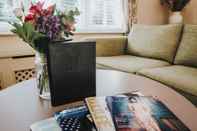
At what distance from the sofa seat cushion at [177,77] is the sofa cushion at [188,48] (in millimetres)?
214

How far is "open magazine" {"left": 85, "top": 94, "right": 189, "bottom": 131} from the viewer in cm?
63

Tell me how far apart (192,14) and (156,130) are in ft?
9.36

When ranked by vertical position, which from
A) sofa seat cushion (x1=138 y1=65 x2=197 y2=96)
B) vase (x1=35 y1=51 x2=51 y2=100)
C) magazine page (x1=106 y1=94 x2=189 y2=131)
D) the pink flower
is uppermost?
the pink flower

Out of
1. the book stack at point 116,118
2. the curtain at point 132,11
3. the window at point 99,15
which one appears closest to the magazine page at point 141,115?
the book stack at point 116,118

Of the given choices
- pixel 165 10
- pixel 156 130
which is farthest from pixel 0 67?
pixel 165 10

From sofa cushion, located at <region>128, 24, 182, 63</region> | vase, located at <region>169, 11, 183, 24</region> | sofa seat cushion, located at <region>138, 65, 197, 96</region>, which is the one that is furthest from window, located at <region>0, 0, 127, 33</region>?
sofa seat cushion, located at <region>138, 65, 197, 96</region>

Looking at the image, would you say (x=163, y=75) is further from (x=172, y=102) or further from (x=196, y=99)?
(x=172, y=102)

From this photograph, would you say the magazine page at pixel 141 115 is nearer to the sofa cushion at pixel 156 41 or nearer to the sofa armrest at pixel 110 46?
the sofa cushion at pixel 156 41

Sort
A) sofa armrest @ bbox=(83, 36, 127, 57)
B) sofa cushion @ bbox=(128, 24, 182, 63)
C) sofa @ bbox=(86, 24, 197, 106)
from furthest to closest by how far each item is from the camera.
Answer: sofa armrest @ bbox=(83, 36, 127, 57) → sofa cushion @ bbox=(128, 24, 182, 63) → sofa @ bbox=(86, 24, 197, 106)

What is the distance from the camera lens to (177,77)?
1.44 metres

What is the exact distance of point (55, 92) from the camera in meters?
0.84

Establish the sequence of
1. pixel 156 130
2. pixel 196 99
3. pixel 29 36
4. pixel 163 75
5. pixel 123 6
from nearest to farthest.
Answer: pixel 156 130 → pixel 29 36 → pixel 196 99 → pixel 163 75 → pixel 123 6

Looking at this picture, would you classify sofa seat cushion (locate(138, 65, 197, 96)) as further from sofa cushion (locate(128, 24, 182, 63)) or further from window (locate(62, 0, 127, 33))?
window (locate(62, 0, 127, 33))

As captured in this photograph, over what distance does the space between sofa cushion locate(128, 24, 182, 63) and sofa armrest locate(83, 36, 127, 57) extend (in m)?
0.09
